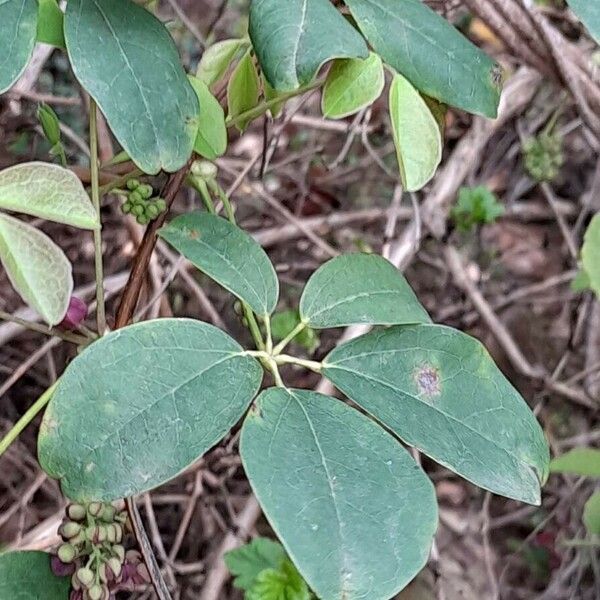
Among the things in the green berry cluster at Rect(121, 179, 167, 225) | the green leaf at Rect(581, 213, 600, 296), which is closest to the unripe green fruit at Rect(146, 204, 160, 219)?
the green berry cluster at Rect(121, 179, 167, 225)

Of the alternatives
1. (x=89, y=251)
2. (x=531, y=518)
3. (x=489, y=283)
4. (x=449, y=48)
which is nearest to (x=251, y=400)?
(x=449, y=48)

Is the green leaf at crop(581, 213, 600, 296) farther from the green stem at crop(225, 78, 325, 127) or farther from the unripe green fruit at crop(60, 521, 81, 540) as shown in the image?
the unripe green fruit at crop(60, 521, 81, 540)

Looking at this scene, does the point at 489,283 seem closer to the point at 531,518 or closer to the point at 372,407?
the point at 531,518

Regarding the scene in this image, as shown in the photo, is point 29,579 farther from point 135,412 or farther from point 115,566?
point 135,412

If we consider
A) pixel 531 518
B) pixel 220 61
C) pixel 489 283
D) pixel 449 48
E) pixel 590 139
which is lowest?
pixel 531 518

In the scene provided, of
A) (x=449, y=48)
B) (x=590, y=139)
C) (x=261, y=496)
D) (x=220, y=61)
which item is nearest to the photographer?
(x=261, y=496)

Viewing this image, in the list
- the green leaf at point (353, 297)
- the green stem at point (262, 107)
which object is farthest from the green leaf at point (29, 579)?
the green stem at point (262, 107)
